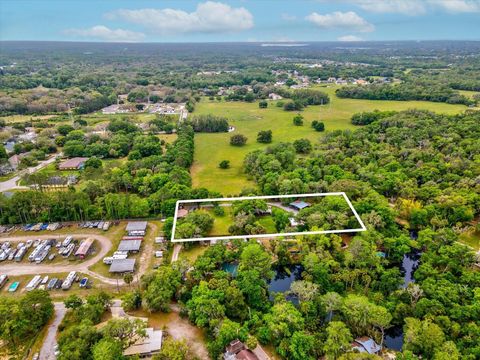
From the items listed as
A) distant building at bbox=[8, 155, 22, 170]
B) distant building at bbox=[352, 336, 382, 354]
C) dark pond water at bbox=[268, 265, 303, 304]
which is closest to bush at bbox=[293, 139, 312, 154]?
dark pond water at bbox=[268, 265, 303, 304]

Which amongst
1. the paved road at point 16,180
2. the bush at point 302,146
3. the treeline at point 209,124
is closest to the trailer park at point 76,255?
the paved road at point 16,180

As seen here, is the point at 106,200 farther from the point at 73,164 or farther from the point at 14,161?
the point at 14,161

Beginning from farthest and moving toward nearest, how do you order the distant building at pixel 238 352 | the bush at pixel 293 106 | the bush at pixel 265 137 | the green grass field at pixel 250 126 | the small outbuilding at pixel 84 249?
the bush at pixel 293 106 < the bush at pixel 265 137 < the green grass field at pixel 250 126 < the small outbuilding at pixel 84 249 < the distant building at pixel 238 352

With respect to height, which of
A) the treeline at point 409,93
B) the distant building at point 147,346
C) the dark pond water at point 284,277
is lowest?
the dark pond water at point 284,277

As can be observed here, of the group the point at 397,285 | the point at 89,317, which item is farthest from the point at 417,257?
the point at 89,317

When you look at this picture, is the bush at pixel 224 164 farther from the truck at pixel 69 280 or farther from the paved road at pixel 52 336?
the paved road at pixel 52 336

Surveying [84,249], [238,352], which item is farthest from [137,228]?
[238,352]
